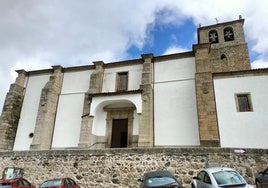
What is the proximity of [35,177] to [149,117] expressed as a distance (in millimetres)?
7496

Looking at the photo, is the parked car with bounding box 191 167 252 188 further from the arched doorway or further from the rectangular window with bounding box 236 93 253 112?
the arched doorway

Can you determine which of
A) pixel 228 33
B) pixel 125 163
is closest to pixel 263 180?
pixel 125 163

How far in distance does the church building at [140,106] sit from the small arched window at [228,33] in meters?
3.12

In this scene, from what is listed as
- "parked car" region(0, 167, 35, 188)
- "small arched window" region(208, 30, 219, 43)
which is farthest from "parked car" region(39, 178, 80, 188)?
"small arched window" region(208, 30, 219, 43)

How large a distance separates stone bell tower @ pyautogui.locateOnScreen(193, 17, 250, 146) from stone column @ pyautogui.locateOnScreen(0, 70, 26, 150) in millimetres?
14523

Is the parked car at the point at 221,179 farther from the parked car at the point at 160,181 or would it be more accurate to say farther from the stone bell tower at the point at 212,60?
the stone bell tower at the point at 212,60

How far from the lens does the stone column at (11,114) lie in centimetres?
1600

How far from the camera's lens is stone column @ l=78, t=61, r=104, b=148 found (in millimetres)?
14336

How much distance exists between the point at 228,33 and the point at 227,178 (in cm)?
1962

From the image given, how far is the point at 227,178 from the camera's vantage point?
231 inches

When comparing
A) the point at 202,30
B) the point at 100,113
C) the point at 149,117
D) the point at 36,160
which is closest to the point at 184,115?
the point at 149,117

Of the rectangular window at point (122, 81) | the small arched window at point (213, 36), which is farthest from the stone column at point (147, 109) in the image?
the small arched window at point (213, 36)

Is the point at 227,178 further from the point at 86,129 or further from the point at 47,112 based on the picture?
the point at 47,112

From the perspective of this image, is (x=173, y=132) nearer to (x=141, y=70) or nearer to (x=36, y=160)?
(x=141, y=70)
